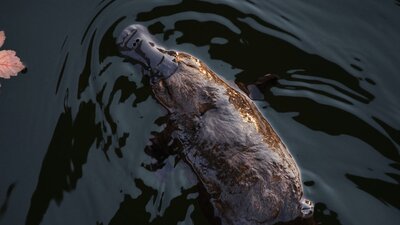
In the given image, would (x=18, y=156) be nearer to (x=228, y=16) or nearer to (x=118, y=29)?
(x=118, y=29)

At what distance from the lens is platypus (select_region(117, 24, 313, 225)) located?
12.4ft

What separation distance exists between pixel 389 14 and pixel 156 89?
2.94 metres

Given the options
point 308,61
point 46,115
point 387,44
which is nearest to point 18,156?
point 46,115

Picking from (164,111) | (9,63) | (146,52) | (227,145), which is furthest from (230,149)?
(9,63)

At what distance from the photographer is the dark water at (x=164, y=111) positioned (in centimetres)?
440

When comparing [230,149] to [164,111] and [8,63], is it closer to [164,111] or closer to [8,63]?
[164,111]

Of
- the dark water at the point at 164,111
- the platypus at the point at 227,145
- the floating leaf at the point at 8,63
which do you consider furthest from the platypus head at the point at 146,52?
the floating leaf at the point at 8,63

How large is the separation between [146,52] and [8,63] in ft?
4.93

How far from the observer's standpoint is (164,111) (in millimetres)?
4762

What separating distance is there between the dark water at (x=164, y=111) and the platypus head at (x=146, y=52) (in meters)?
0.16

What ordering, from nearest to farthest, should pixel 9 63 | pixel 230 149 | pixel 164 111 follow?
pixel 230 149, pixel 164 111, pixel 9 63

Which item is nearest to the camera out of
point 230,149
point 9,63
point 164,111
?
point 230,149

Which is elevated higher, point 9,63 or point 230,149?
point 230,149

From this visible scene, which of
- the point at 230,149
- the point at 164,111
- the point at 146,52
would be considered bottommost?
the point at 164,111
